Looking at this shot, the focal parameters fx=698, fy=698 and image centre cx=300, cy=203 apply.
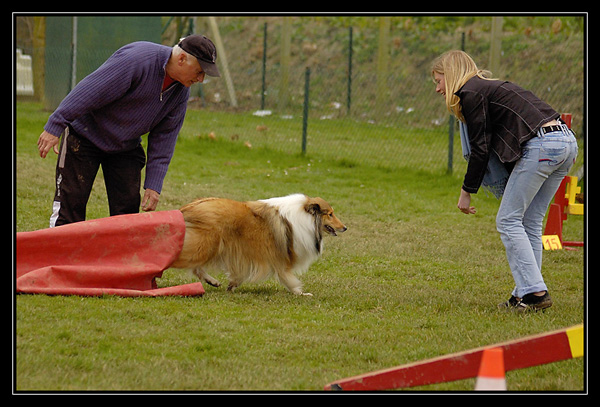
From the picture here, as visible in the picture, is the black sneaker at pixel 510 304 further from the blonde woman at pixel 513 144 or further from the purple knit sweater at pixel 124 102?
the purple knit sweater at pixel 124 102

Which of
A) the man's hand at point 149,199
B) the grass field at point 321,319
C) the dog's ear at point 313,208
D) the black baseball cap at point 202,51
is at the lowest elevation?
the grass field at point 321,319

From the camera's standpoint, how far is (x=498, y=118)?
4.95m

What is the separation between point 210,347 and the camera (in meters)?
4.02

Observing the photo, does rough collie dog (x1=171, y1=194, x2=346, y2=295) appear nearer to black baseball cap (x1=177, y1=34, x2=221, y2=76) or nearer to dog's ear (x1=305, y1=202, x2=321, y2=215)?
dog's ear (x1=305, y1=202, x2=321, y2=215)

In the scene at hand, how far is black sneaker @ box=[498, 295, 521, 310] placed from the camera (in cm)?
518

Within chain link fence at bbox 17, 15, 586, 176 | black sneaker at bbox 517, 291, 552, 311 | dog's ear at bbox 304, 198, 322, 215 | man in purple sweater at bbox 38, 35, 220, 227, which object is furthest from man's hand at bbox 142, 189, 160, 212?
chain link fence at bbox 17, 15, 586, 176

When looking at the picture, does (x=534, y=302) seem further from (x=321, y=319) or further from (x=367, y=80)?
(x=367, y=80)

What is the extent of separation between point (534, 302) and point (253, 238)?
2152 mm

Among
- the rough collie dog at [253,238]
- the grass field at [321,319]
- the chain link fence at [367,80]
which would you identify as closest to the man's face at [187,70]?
the rough collie dog at [253,238]

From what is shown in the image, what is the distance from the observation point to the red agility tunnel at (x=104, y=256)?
461 cm

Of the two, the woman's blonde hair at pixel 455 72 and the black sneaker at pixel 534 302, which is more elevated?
the woman's blonde hair at pixel 455 72

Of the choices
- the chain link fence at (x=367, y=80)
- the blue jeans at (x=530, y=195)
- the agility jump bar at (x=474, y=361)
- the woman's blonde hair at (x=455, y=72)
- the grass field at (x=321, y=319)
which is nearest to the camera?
the agility jump bar at (x=474, y=361)

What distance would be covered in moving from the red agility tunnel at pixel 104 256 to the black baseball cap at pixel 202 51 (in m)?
1.11

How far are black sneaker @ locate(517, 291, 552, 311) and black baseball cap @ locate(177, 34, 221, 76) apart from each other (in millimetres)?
2752
